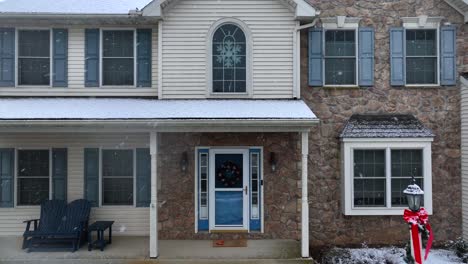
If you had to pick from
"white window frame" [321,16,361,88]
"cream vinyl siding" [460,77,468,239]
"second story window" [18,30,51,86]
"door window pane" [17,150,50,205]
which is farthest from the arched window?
"cream vinyl siding" [460,77,468,239]

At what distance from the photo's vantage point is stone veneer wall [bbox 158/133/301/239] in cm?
934

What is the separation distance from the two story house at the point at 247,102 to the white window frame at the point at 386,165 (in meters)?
0.03

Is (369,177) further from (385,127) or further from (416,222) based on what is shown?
(416,222)

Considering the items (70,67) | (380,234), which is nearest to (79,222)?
(70,67)

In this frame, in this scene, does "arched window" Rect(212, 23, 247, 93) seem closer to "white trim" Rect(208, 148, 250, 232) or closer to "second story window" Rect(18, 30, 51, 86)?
"white trim" Rect(208, 148, 250, 232)

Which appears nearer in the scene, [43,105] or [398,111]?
[43,105]

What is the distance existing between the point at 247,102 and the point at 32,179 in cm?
539

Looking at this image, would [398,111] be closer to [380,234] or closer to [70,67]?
[380,234]

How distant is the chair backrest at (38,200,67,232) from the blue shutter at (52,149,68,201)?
48 cm

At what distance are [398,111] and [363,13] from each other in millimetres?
2467

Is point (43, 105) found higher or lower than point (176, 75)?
lower

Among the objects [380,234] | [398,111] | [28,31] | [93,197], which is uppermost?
[28,31]

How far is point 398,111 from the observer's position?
950 centimetres

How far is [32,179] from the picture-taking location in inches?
374
